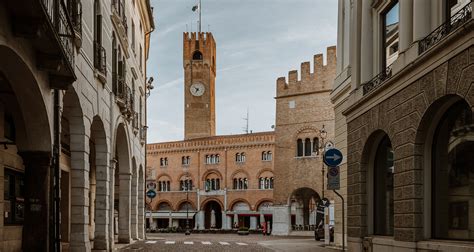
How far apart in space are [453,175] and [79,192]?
1006 centimetres

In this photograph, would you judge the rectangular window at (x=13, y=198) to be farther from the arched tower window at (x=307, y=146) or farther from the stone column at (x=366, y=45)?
the arched tower window at (x=307, y=146)

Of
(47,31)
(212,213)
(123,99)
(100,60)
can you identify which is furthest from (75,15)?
(212,213)

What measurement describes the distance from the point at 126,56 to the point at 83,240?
1233cm

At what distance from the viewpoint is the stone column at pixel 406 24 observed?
14.0 m

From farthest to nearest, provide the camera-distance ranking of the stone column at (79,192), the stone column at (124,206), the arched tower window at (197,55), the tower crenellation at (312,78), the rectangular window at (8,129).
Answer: the arched tower window at (197,55) → the tower crenellation at (312,78) → the stone column at (124,206) → the stone column at (79,192) → the rectangular window at (8,129)

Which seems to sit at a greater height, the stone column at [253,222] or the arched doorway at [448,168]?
the arched doorway at [448,168]

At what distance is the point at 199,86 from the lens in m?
97.7

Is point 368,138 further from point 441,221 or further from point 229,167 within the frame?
point 229,167

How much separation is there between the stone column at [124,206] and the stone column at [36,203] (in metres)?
16.6

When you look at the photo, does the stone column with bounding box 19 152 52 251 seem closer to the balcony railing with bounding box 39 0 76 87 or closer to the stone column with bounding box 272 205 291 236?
the balcony railing with bounding box 39 0 76 87

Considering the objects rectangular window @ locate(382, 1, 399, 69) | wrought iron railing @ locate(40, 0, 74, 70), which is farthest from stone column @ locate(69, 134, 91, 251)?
rectangular window @ locate(382, 1, 399, 69)

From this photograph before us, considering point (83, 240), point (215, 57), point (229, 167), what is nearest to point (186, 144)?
point (229, 167)

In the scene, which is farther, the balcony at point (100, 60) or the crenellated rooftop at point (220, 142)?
the crenellated rooftop at point (220, 142)

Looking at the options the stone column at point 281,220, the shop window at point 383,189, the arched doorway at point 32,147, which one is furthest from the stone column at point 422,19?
the stone column at point 281,220
